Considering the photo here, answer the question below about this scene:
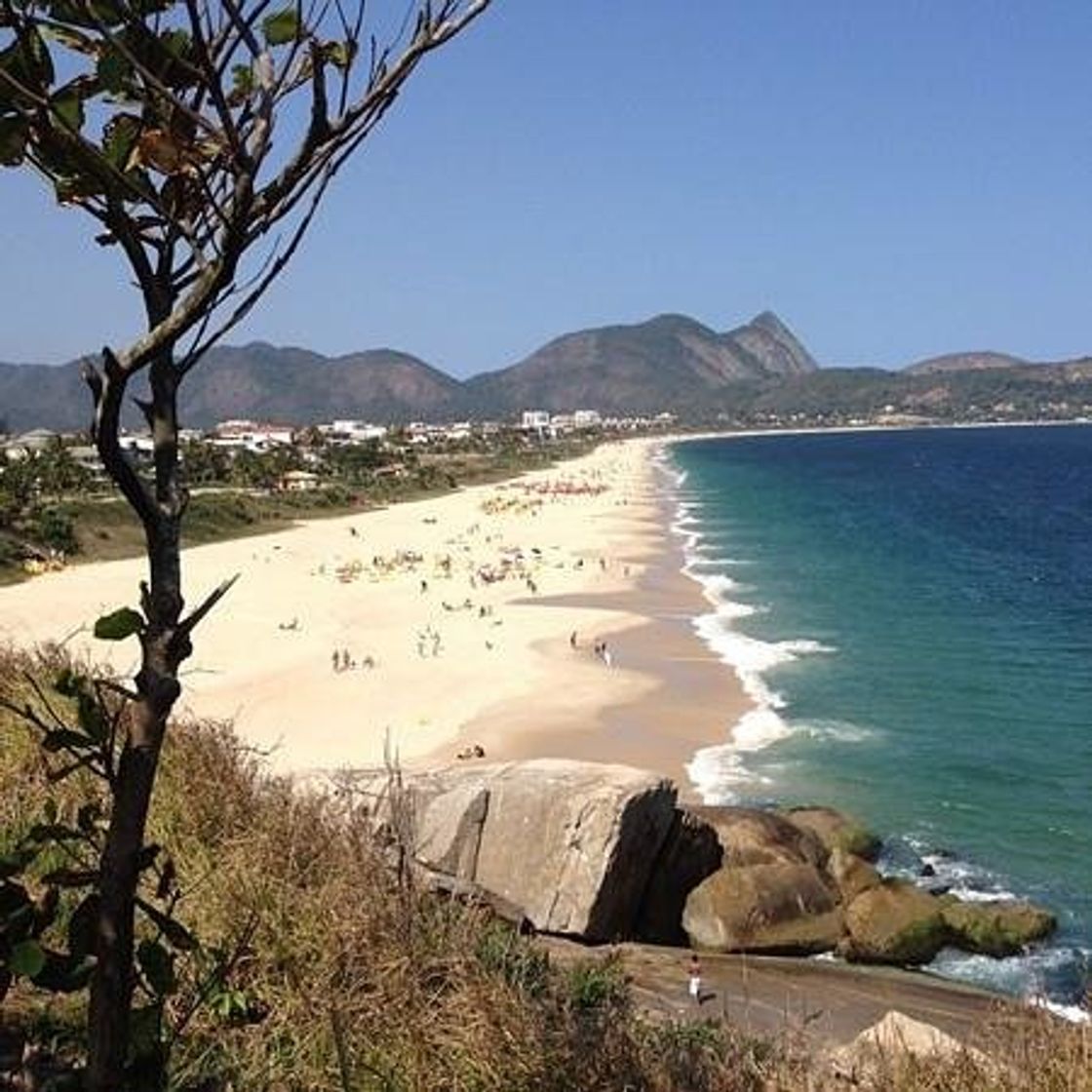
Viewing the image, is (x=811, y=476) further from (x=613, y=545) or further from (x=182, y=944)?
(x=182, y=944)

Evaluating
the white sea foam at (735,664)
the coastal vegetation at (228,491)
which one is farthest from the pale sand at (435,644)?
the coastal vegetation at (228,491)

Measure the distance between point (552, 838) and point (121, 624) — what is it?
1043 centimetres

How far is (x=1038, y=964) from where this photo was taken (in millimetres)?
14062

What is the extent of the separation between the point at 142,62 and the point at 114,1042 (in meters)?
1.94

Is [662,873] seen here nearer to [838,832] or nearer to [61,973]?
[838,832]

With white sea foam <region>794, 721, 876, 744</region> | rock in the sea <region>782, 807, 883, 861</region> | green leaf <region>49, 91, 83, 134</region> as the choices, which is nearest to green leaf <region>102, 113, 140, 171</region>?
green leaf <region>49, 91, 83, 134</region>

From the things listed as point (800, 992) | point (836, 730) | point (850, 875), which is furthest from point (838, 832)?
point (836, 730)

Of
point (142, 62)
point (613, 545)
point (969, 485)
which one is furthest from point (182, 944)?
point (969, 485)

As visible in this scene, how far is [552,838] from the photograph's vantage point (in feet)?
40.6

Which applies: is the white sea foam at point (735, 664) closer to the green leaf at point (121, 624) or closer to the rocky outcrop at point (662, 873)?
the rocky outcrop at point (662, 873)

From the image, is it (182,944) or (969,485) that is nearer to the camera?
(182,944)

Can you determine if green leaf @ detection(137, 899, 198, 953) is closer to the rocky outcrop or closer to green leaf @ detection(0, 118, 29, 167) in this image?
green leaf @ detection(0, 118, 29, 167)

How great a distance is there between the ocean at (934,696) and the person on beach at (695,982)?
313 cm

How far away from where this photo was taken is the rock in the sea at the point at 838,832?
17141 millimetres
